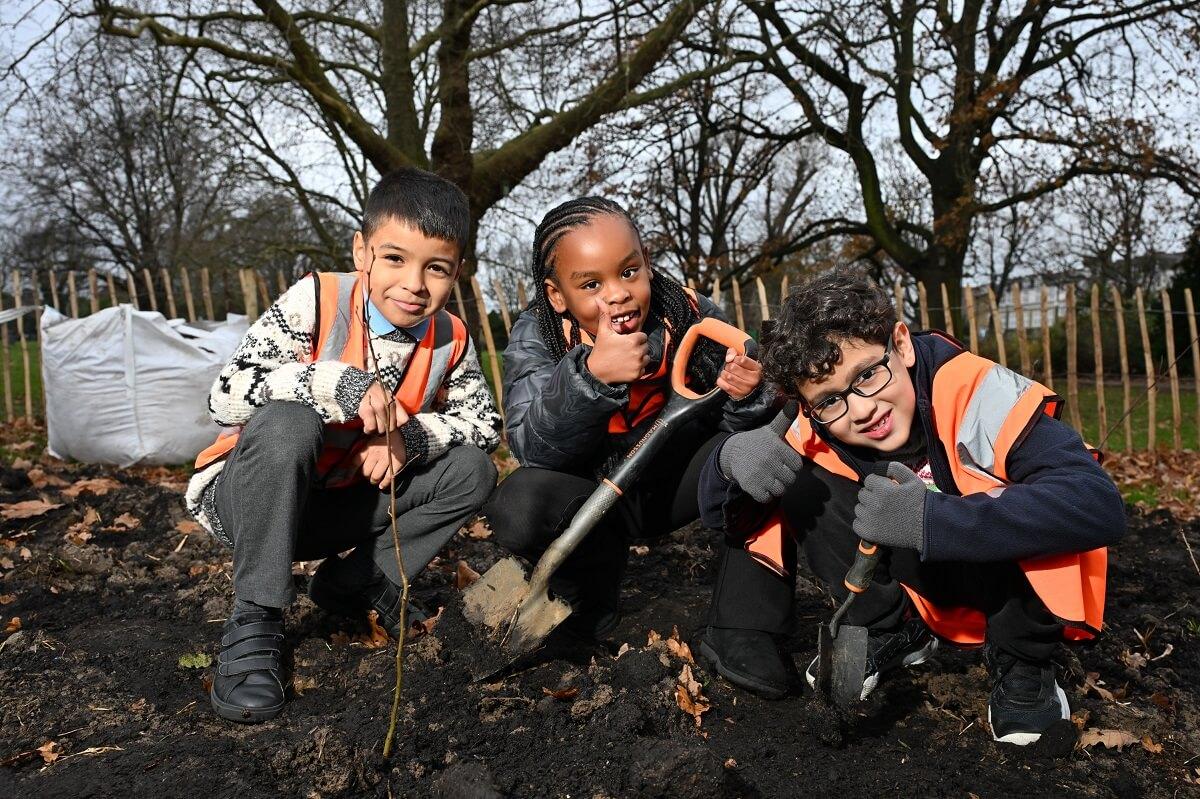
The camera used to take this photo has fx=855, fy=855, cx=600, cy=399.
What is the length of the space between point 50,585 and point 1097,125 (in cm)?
1424

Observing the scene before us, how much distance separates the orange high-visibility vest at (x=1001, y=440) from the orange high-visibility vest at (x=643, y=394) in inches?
31.0

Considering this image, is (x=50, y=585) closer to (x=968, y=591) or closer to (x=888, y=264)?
(x=968, y=591)

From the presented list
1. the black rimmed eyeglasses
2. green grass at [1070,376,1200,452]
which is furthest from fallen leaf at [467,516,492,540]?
green grass at [1070,376,1200,452]

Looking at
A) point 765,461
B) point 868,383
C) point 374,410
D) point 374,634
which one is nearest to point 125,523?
point 374,634

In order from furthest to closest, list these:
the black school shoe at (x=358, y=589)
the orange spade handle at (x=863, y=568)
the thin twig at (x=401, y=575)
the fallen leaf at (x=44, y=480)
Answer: the fallen leaf at (x=44, y=480), the black school shoe at (x=358, y=589), the orange spade handle at (x=863, y=568), the thin twig at (x=401, y=575)

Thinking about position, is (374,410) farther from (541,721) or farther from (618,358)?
(541,721)

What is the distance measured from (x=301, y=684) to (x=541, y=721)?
2.26ft

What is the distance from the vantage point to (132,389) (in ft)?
18.4

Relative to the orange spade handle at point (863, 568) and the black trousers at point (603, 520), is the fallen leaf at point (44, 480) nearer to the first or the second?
the black trousers at point (603, 520)

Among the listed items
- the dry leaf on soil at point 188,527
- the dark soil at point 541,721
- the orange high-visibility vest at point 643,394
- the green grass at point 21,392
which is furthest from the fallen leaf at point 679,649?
the green grass at point 21,392

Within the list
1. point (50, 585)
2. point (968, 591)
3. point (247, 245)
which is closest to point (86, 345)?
point (50, 585)

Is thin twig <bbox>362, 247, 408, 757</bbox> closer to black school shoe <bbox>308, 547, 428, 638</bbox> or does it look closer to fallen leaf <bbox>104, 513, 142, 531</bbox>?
black school shoe <bbox>308, 547, 428, 638</bbox>

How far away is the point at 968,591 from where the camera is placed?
6.48 feet

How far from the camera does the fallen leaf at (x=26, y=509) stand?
12.2 feet
